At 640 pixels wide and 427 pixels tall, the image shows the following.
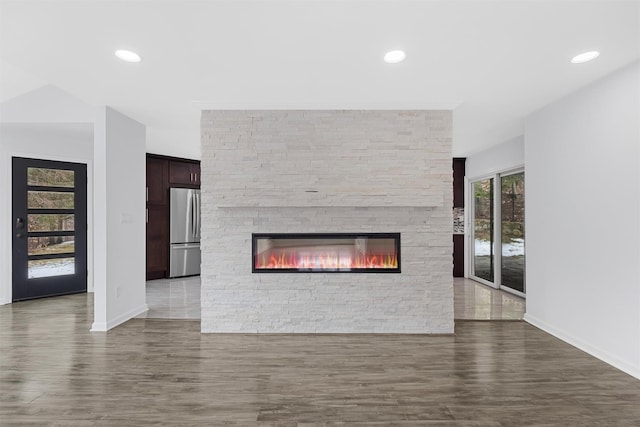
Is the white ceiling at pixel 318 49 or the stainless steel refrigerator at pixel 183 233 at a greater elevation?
the white ceiling at pixel 318 49

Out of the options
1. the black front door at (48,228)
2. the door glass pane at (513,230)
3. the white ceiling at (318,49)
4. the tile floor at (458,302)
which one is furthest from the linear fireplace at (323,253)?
the black front door at (48,228)

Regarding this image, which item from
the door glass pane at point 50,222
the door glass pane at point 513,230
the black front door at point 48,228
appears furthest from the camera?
the door glass pane at point 513,230

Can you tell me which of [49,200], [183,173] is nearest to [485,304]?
[183,173]

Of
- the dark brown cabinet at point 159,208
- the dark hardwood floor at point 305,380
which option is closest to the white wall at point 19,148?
the dark brown cabinet at point 159,208

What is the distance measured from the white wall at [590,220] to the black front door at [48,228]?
6.32 meters

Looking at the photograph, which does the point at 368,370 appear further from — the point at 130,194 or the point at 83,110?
the point at 83,110

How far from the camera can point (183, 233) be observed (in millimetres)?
6727

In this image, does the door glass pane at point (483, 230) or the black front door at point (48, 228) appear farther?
the door glass pane at point (483, 230)

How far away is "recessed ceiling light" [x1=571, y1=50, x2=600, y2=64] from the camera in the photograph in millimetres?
2518

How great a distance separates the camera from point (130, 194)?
416 centimetres

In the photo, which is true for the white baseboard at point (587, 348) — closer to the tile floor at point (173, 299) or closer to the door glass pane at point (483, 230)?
the door glass pane at point (483, 230)

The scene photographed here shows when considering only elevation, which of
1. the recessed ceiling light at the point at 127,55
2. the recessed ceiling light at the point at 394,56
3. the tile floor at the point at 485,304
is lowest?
the tile floor at the point at 485,304

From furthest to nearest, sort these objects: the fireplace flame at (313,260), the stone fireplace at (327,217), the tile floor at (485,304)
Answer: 1. the tile floor at (485,304)
2. the fireplace flame at (313,260)
3. the stone fireplace at (327,217)

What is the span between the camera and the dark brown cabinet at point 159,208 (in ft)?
21.1
